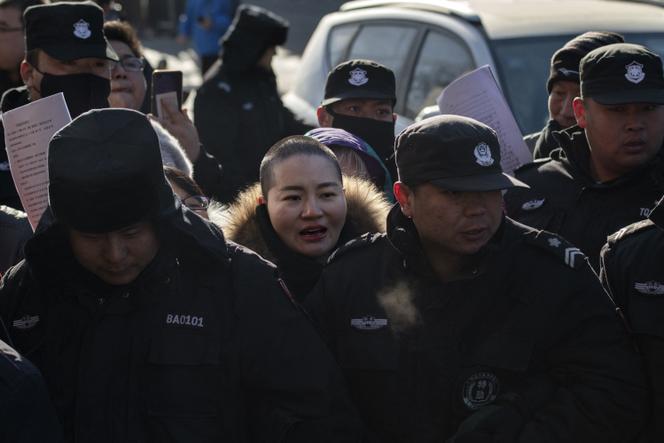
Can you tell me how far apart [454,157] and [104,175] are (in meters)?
0.98

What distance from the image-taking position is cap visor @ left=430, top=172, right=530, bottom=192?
306 centimetres

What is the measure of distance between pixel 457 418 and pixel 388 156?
226 centimetres

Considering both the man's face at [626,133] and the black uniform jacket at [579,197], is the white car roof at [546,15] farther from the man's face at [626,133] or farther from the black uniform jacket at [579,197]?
the man's face at [626,133]

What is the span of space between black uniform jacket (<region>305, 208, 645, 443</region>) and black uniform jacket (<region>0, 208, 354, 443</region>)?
1.01ft

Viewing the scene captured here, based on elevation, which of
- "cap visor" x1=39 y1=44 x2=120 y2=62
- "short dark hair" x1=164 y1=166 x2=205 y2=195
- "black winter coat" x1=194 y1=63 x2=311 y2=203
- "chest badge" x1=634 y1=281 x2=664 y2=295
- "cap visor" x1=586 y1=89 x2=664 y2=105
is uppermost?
"cap visor" x1=586 y1=89 x2=664 y2=105

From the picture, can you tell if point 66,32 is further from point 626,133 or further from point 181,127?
point 626,133

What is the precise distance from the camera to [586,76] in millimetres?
4098

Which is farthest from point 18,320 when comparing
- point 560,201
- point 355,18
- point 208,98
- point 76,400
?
point 355,18

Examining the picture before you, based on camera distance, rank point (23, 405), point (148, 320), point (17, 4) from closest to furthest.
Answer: point (23, 405) < point (148, 320) < point (17, 4)

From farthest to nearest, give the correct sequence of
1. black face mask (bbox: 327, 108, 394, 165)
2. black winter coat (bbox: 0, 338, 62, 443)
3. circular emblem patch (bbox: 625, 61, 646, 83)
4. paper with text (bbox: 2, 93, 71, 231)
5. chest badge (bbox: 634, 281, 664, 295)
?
black face mask (bbox: 327, 108, 394, 165)
circular emblem patch (bbox: 625, 61, 646, 83)
paper with text (bbox: 2, 93, 71, 231)
chest badge (bbox: 634, 281, 664, 295)
black winter coat (bbox: 0, 338, 62, 443)

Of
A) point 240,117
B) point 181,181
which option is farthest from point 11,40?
point 181,181

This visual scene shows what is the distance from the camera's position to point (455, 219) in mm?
3111

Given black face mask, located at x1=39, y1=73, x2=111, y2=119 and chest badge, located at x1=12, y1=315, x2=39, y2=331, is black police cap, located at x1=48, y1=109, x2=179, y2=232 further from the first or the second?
black face mask, located at x1=39, y1=73, x2=111, y2=119

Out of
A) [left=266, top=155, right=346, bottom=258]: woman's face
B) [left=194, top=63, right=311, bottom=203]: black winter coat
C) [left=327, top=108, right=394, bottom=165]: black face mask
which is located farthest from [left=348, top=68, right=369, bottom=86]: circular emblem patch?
[left=194, top=63, right=311, bottom=203]: black winter coat
